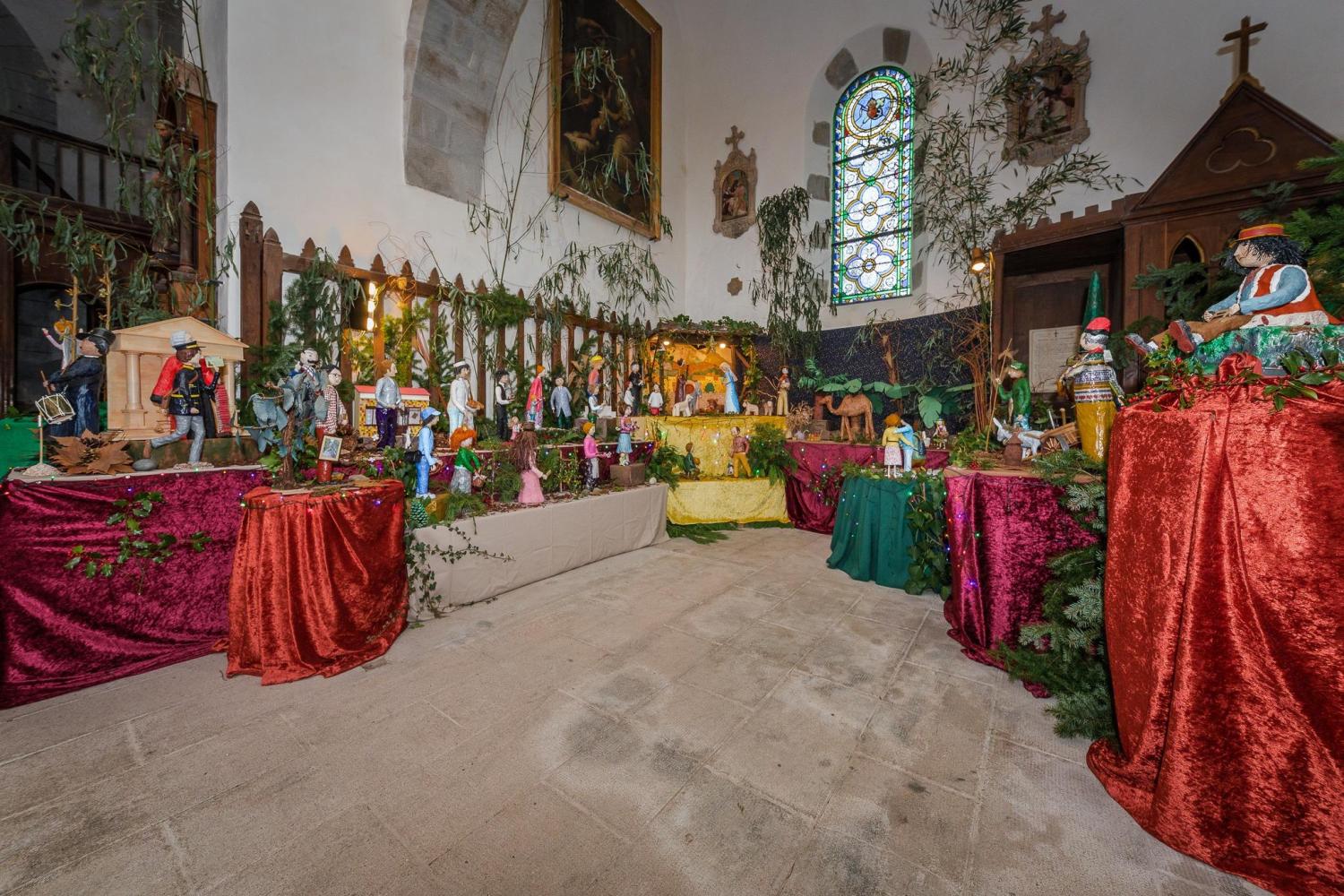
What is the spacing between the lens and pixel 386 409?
3.68m

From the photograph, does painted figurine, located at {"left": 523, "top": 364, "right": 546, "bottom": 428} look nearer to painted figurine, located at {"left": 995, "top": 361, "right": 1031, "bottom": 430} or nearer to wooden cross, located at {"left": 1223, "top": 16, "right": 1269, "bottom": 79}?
painted figurine, located at {"left": 995, "top": 361, "right": 1031, "bottom": 430}

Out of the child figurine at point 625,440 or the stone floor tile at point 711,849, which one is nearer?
the stone floor tile at point 711,849

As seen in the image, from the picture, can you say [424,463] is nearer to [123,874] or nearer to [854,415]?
[123,874]

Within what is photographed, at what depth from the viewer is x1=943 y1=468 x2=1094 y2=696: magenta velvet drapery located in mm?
2643

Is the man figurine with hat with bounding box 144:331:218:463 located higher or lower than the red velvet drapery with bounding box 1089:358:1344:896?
higher

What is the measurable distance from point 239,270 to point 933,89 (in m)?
8.26

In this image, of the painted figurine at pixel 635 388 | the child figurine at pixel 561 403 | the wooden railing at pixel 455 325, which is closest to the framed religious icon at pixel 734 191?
the wooden railing at pixel 455 325

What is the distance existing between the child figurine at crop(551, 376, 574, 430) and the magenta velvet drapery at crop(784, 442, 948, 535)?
286cm

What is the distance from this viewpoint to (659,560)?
4.75 meters

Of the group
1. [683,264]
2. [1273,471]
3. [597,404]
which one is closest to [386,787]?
[1273,471]

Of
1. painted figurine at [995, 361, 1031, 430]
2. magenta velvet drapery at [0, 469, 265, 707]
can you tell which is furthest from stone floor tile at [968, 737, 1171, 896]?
magenta velvet drapery at [0, 469, 265, 707]

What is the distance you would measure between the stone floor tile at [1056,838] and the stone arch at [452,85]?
6.65m

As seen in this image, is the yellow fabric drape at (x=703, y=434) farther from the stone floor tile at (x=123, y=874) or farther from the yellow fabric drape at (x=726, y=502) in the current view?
the stone floor tile at (x=123, y=874)

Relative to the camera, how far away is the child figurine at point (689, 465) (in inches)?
240
